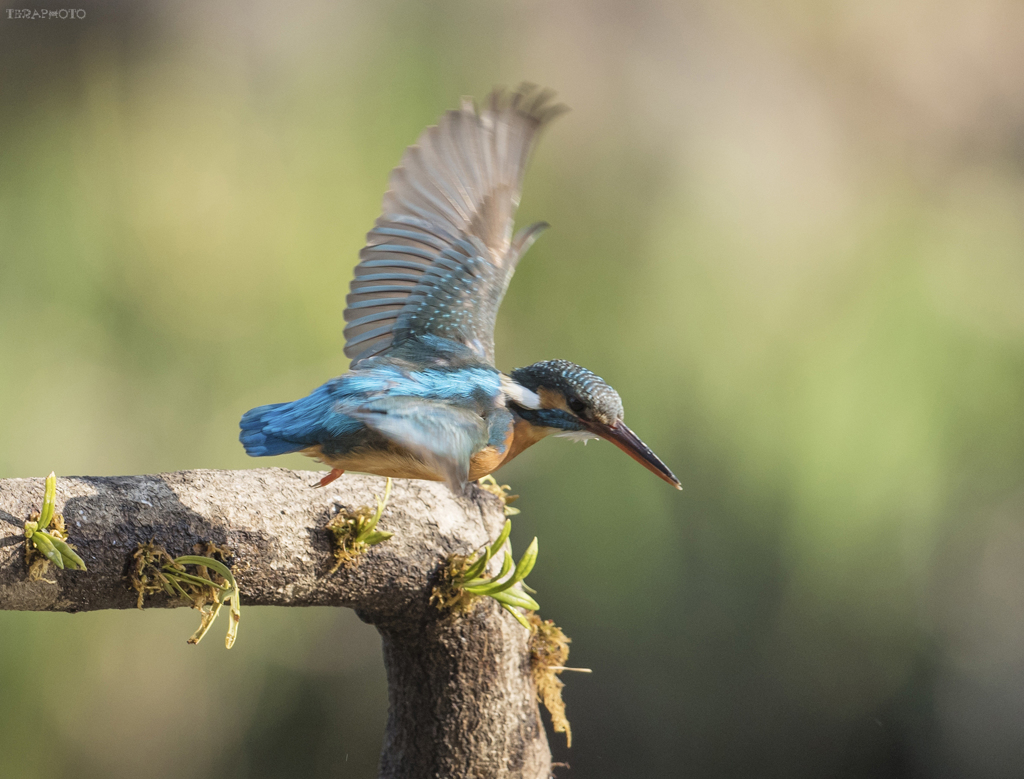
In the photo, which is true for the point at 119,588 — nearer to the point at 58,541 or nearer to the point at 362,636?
the point at 58,541

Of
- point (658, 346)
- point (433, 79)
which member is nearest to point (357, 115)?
point (433, 79)

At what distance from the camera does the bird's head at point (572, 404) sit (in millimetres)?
1144

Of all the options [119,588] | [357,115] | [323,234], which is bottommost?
[119,588]

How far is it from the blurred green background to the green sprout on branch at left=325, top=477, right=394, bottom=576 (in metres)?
1.19

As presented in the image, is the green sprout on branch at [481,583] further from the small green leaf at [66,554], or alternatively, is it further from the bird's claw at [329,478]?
the small green leaf at [66,554]

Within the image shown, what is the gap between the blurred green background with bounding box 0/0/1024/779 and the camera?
7.26ft

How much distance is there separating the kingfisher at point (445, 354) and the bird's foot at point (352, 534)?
6cm

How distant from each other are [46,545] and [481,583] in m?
0.52

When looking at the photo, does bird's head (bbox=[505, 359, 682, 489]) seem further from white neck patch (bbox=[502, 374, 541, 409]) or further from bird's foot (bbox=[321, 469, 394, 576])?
bird's foot (bbox=[321, 469, 394, 576])

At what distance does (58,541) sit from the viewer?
949 mm

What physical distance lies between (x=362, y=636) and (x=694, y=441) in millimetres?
1024

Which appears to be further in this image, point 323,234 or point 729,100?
point 729,100

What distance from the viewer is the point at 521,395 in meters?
1.16

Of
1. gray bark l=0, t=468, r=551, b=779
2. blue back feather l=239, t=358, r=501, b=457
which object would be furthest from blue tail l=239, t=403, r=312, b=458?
gray bark l=0, t=468, r=551, b=779
